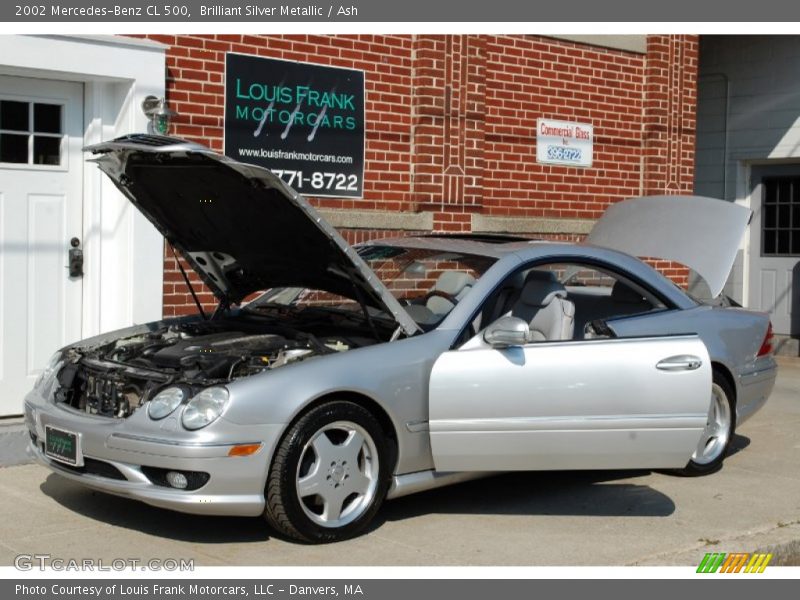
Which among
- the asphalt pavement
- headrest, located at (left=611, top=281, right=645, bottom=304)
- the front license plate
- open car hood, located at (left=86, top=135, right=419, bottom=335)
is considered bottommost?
the asphalt pavement

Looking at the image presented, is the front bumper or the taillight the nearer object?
the front bumper

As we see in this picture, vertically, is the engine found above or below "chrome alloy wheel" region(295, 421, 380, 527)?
above

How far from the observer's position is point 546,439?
639 cm

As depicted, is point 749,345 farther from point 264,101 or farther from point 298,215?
point 264,101

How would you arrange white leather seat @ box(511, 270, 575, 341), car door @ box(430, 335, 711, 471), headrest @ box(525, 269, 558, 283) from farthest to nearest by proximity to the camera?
headrest @ box(525, 269, 558, 283) < white leather seat @ box(511, 270, 575, 341) < car door @ box(430, 335, 711, 471)

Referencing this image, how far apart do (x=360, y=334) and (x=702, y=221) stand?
8.72 feet

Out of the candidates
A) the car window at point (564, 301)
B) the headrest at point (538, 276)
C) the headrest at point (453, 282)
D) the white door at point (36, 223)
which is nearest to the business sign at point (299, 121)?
the white door at point (36, 223)

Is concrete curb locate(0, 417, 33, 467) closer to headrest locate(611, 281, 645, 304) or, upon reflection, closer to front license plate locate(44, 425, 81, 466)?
front license plate locate(44, 425, 81, 466)

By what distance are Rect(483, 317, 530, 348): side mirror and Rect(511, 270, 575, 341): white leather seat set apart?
599 mm

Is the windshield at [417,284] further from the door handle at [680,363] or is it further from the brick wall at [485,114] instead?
the brick wall at [485,114]

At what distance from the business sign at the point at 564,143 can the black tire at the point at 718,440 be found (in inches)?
177

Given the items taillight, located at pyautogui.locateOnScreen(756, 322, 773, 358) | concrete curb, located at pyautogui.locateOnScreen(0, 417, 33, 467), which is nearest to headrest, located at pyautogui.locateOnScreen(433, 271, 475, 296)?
taillight, located at pyautogui.locateOnScreen(756, 322, 773, 358)

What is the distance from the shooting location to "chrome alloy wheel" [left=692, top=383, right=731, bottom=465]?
7.93m
